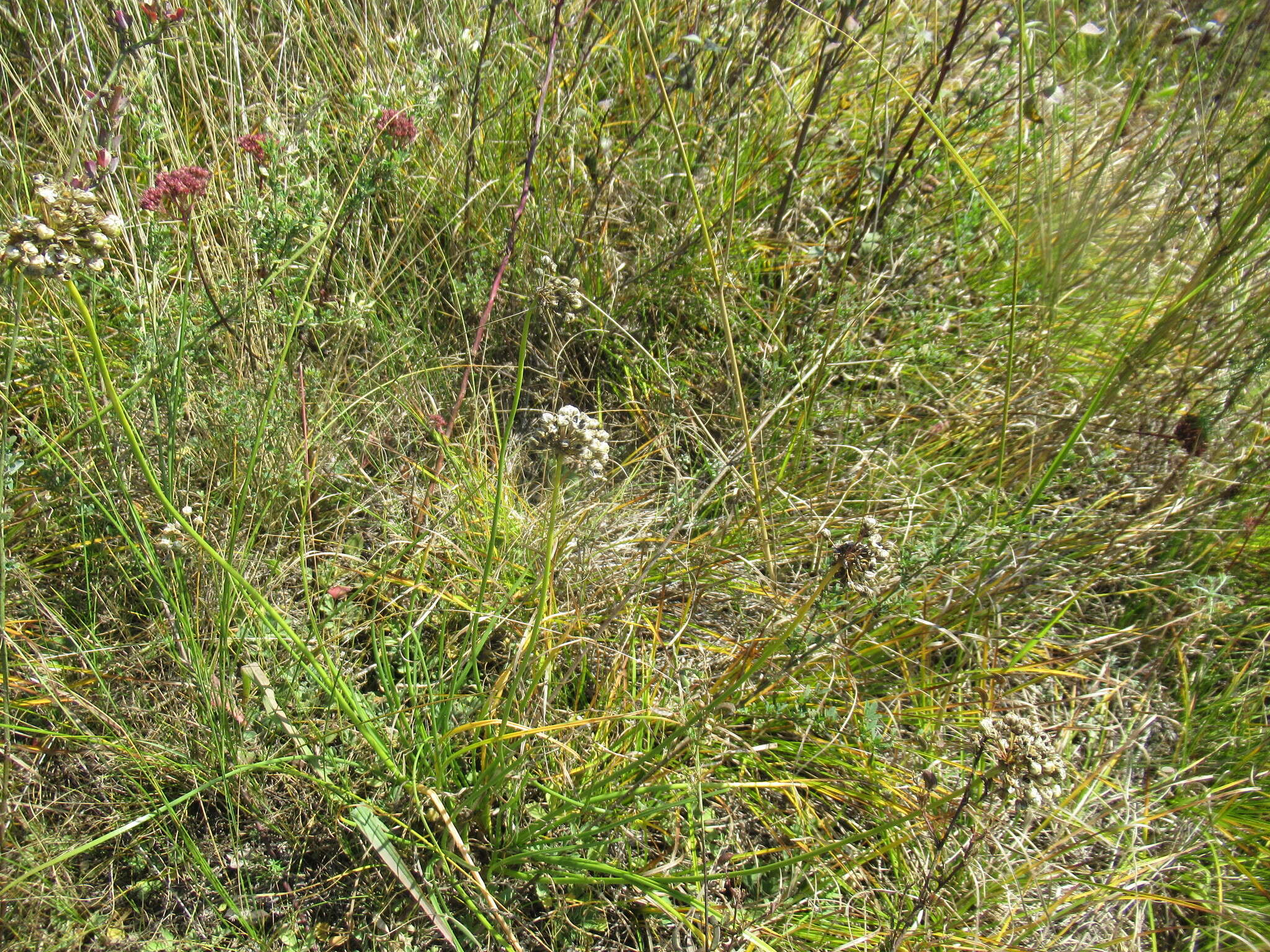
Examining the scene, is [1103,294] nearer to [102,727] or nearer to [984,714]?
[984,714]

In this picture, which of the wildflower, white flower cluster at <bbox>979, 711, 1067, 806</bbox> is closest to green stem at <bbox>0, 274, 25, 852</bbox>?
the wildflower

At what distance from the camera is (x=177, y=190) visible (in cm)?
156

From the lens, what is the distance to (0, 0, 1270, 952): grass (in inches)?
57.2

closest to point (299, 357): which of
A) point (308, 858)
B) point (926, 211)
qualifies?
point (308, 858)

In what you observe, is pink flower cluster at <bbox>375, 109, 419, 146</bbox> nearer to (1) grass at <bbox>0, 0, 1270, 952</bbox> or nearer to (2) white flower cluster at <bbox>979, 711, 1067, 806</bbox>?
(1) grass at <bbox>0, 0, 1270, 952</bbox>

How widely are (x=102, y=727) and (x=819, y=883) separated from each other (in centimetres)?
138

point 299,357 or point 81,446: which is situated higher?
point 299,357

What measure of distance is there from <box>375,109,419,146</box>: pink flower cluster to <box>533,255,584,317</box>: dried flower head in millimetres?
412

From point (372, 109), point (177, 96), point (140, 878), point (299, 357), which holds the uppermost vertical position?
point (372, 109)

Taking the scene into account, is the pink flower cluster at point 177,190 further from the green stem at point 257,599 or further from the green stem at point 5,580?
the green stem at point 5,580

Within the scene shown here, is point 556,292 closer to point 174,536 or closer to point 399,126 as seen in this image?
point 399,126

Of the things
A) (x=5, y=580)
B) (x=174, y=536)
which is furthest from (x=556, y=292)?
(x=5, y=580)

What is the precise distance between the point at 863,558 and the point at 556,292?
90 cm

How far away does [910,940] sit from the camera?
1.43m
